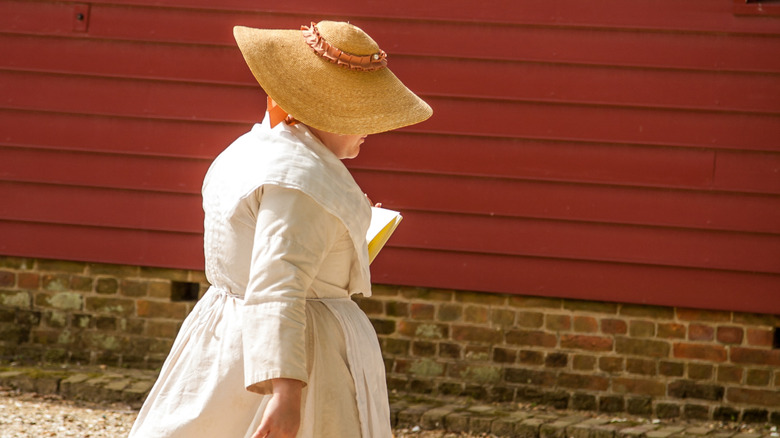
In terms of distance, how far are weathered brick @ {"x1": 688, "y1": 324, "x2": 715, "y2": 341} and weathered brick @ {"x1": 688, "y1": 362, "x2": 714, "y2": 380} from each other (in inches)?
5.2

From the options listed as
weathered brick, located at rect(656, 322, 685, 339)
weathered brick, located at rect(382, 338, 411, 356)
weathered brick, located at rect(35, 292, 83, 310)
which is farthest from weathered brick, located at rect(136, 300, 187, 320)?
weathered brick, located at rect(656, 322, 685, 339)

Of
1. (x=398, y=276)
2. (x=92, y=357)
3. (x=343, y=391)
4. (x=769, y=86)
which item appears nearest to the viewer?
(x=343, y=391)

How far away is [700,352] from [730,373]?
0.18m

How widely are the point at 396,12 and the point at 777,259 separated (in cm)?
229

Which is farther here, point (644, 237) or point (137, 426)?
point (644, 237)

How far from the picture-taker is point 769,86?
529 centimetres

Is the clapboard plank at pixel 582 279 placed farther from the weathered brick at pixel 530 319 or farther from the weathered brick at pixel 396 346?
the weathered brick at pixel 396 346

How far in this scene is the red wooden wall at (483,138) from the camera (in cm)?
535

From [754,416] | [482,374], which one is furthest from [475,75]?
[754,416]

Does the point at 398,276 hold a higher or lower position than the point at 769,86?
lower

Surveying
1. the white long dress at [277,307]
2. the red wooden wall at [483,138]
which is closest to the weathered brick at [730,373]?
the red wooden wall at [483,138]

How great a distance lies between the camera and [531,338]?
5629 millimetres

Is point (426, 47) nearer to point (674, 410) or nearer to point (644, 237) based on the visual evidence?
point (644, 237)

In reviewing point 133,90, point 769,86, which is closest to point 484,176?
point 769,86
